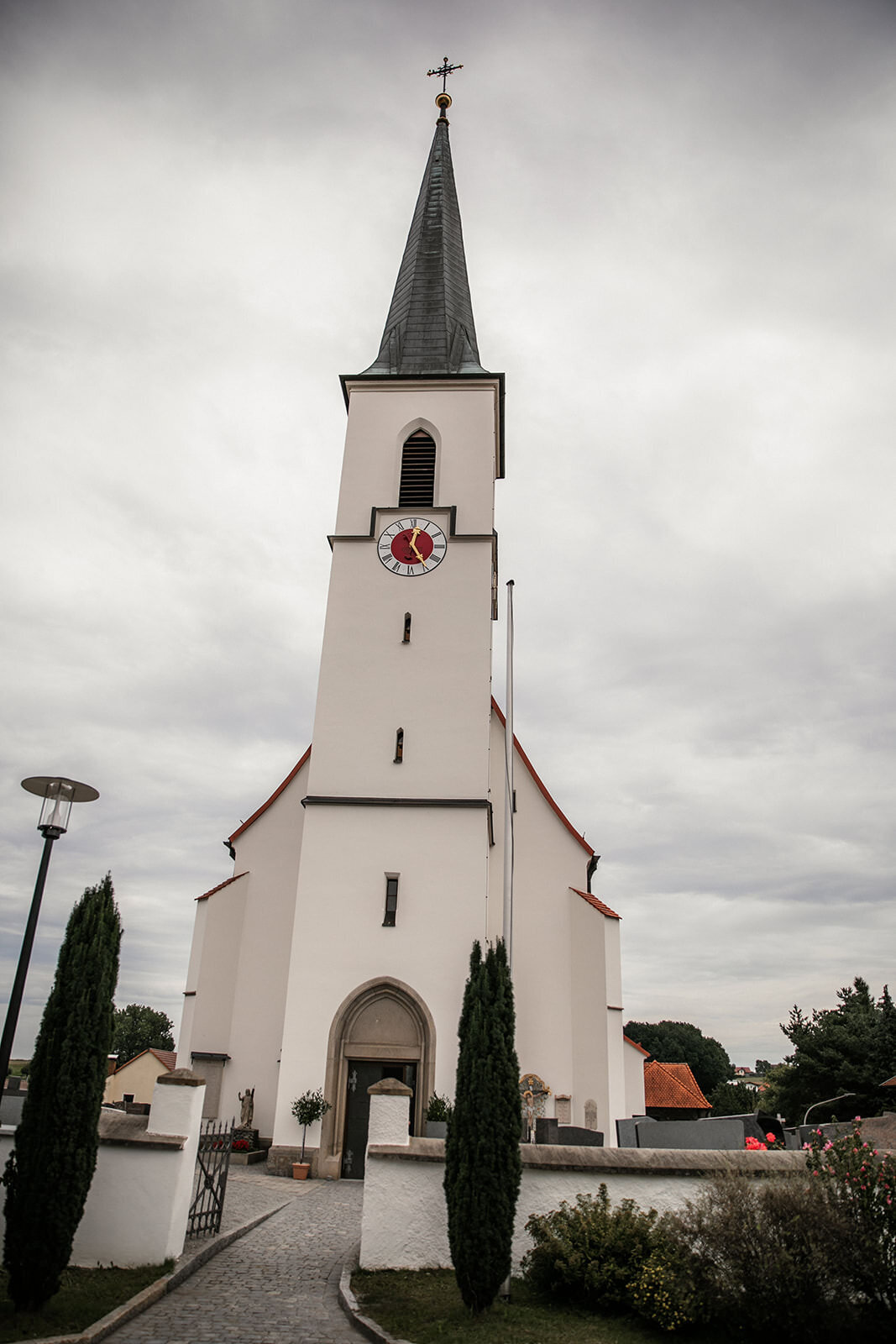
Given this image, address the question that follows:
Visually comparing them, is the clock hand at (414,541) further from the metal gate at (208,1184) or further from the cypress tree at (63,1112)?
the cypress tree at (63,1112)

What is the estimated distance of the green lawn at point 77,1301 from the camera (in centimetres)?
674

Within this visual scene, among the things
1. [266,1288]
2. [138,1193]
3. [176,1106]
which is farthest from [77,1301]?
[176,1106]

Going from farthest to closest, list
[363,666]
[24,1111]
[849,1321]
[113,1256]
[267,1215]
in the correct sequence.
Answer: [363,666]
[267,1215]
[113,1256]
[24,1111]
[849,1321]

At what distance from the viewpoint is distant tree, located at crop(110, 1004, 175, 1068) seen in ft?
252

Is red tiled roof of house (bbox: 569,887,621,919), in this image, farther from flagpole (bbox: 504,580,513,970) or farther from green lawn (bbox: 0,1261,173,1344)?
green lawn (bbox: 0,1261,173,1344)

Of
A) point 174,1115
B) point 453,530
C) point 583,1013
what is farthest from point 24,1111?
point 453,530

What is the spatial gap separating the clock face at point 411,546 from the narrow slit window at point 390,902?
726 cm

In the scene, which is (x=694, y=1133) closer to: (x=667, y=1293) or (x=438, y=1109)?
(x=667, y=1293)

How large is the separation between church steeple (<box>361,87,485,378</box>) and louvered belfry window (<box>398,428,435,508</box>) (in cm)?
220

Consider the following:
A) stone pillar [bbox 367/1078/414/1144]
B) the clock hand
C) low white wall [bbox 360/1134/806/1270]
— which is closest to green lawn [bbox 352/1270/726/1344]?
low white wall [bbox 360/1134/806/1270]

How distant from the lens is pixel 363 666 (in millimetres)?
20578

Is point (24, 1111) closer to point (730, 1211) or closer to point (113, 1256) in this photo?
point (113, 1256)

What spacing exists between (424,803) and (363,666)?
11.8 feet

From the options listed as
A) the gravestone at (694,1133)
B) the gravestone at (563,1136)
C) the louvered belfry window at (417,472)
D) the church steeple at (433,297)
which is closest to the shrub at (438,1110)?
the gravestone at (563,1136)
